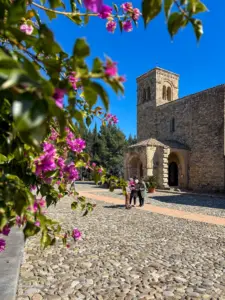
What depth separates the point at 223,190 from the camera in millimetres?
20641

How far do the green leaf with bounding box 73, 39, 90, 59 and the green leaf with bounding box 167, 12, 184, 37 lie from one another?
1.37 feet

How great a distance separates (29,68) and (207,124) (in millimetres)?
23479

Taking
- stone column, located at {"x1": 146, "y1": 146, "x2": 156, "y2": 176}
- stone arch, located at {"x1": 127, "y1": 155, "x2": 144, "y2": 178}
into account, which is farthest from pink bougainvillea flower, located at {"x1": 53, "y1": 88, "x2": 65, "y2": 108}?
stone arch, located at {"x1": 127, "y1": 155, "x2": 144, "y2": 178}

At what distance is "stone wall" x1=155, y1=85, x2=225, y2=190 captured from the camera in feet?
70.3

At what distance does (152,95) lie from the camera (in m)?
28.2

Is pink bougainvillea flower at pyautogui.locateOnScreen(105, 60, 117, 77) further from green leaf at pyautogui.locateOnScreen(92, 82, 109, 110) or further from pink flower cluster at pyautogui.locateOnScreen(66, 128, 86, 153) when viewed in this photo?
pink flower cluster at pyautogui.locateOnScreen(66, 128, 86, 153)

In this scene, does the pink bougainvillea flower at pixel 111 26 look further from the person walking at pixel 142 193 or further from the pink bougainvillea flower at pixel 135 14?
the person walking at pixel 142 193

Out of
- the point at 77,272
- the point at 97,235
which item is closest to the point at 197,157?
the point at 97,235

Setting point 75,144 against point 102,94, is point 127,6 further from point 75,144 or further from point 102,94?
point 102,94

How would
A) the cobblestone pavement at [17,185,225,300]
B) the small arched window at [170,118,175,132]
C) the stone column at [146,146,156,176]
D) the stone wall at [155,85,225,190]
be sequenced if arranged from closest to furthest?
the cobblestone pavement at [17,185,225,300] < the stone wall at [155,85,225,190] < the stone column at [146,146,156,176] < the small arched window at [170,118,175,132]

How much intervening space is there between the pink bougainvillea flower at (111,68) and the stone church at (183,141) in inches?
857

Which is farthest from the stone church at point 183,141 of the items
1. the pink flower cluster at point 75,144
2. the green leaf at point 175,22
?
the green leaf at point 175,22

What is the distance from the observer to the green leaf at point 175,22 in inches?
39.6

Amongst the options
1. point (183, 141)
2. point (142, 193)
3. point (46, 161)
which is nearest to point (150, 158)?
point (183, 141)
